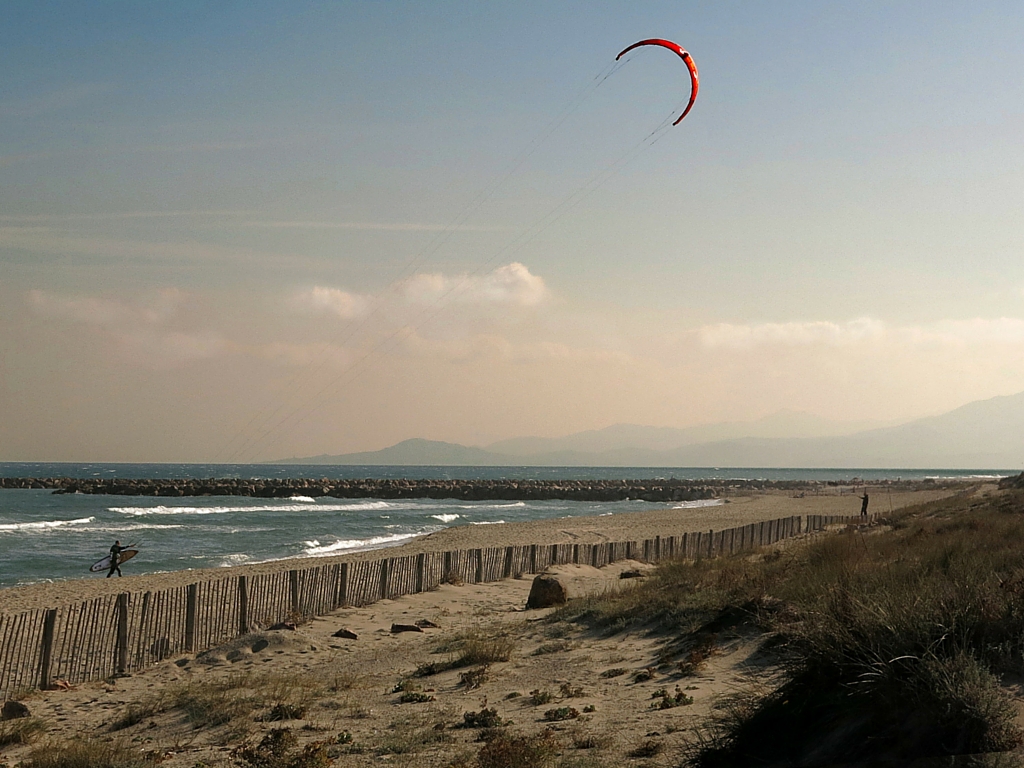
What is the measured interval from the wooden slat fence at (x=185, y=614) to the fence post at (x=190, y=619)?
2cm

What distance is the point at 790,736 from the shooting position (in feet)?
20.8

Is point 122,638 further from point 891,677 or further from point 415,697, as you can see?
point 891,677

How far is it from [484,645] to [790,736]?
6939 millimetres

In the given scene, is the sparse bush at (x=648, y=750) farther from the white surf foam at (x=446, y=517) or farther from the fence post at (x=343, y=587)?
the white surf foam at (x=446, y=517)

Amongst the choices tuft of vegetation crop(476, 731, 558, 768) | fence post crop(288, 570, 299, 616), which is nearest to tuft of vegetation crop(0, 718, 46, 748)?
tuft of vegetation crop(476, 731, 558, 768)

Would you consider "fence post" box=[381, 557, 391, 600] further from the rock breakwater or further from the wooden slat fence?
the rock breakwater

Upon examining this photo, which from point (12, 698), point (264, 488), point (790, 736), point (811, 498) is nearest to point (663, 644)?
point (790, 736)

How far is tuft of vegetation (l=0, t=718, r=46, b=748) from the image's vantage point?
10.1 metres

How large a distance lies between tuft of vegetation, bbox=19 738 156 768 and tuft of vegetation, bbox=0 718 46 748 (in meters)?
1.35

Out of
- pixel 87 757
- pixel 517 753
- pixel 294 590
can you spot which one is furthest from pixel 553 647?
pixel 294 590

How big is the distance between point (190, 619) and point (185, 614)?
1.22 ft

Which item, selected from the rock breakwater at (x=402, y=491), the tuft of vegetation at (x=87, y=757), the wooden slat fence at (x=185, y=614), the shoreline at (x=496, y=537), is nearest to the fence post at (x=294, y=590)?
the wooden slat fence at (x=185, y=614)

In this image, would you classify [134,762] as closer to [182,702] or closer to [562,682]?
[182,702]

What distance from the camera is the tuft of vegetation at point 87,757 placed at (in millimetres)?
8156
